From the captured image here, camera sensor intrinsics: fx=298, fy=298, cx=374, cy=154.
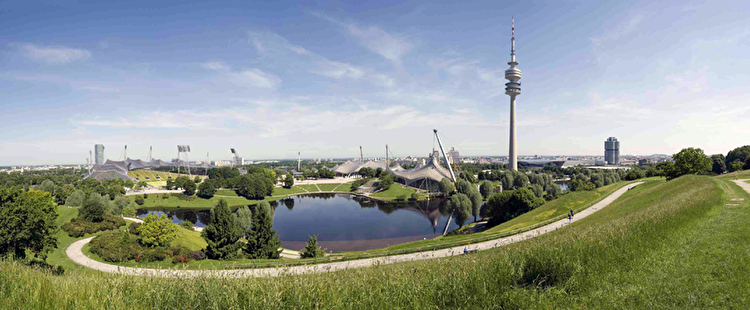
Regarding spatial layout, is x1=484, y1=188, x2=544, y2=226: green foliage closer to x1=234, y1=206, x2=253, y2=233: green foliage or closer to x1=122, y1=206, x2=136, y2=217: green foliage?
x1=234, y1=206, x2=253, y2=233: green foliage

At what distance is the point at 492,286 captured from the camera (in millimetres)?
5812

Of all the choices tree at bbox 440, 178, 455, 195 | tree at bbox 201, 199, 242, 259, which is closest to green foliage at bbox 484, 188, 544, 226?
tree at bbox 440, 178, 455, 195

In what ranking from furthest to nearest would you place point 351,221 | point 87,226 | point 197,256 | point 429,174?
point 429,174 → point 351,221 → point 87,226 → point 197,256

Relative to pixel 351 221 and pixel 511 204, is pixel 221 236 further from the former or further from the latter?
pixel 511 204

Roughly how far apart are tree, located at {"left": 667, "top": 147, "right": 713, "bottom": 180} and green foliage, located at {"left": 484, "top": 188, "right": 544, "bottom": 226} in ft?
61.7

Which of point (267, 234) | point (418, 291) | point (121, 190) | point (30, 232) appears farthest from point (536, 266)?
point (121, 190)

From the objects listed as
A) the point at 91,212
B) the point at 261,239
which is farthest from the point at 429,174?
the point at 91,212

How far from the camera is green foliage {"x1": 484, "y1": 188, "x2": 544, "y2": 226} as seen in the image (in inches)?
1626

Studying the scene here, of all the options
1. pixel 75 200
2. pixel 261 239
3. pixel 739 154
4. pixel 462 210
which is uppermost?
pixel 739 154

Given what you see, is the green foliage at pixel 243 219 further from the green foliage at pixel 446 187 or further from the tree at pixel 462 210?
the green foliage at pixel 446 187

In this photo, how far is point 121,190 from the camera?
7575 cm

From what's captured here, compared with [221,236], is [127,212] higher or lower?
lower

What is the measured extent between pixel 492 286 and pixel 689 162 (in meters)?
54.5

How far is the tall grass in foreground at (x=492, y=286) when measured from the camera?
4805 millimetres
